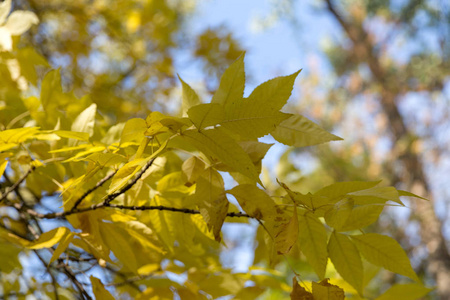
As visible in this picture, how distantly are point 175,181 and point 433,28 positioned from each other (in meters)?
5.94

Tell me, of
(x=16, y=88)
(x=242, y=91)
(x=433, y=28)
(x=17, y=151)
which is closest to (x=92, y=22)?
(x=16, y=88)

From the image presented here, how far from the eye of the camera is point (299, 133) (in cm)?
42

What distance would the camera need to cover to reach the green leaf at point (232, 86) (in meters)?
0.37

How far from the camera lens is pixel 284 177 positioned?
32.4 inches

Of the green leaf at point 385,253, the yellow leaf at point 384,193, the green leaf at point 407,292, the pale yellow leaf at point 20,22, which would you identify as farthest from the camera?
the pale yellow leaf at point 20,22

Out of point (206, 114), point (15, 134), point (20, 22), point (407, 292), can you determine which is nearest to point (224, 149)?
point (206, 114)

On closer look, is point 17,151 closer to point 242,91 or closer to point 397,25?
point 242,91

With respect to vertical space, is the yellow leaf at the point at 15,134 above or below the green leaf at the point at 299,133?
below

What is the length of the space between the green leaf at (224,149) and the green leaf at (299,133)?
9cm

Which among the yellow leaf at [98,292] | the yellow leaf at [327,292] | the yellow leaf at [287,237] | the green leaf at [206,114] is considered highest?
the green leaf at [206,114]

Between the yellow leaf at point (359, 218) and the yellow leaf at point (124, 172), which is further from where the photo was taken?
the yellow leaf at point (359, 218)

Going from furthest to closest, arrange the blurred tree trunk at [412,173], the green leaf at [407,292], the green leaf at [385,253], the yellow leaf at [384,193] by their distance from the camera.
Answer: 1. the blurred tree trunk at [412,173]
2. the green leaf at [407,292]
3. the green leaf at [385,253]
4. the yellow leaf at [384,193]

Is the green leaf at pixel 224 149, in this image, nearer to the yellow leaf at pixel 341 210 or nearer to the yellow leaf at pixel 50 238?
the yellow leaf at pixel 341 210

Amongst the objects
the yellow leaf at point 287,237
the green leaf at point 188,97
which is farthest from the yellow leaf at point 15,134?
the yellow leaf at point 287,237
